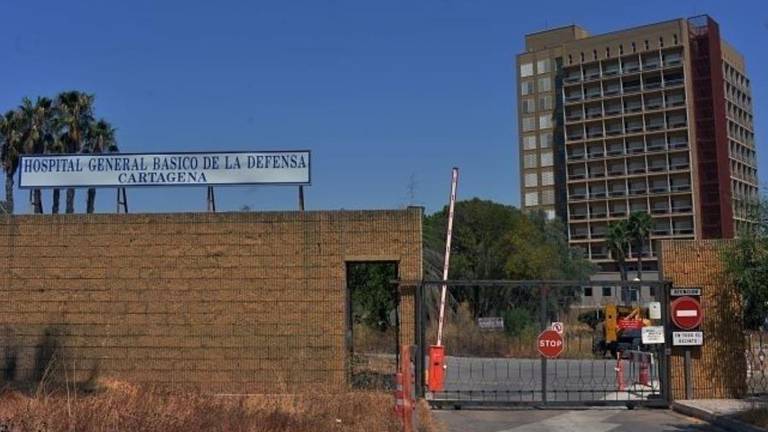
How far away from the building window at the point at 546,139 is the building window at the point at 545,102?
3559 millimetres

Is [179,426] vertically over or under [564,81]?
under

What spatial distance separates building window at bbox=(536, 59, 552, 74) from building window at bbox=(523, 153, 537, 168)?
38.9 ft

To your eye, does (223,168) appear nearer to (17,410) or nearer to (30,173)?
(30,173)

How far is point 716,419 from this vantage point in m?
15.3

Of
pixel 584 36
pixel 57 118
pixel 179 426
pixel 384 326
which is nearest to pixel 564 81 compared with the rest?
pixel 584 36

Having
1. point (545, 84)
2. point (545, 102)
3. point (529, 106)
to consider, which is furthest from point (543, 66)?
point (529, 106)

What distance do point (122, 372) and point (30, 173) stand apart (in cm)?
577

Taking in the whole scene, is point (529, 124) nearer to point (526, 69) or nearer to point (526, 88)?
point (526, 88)

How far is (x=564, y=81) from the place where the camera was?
11594 cm

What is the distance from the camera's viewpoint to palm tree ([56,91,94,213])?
50.5 m

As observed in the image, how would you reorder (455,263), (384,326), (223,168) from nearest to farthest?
1. (223,168)
2. (384,326)
3. (455,263)

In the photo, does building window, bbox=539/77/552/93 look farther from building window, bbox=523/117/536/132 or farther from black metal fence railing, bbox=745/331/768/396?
black metal fence railing, bbox=745/331/768/396

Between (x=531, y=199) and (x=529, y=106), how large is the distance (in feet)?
44.2

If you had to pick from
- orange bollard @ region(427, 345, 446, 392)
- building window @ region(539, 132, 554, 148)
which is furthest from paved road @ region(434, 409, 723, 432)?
building window @ region(539, 132, 554, 148)
